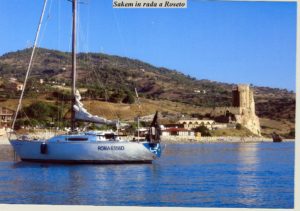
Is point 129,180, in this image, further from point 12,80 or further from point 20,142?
point 12,80

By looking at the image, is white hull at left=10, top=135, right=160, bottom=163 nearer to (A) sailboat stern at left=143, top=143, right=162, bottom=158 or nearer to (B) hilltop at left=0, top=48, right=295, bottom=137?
(A) sailboat stern at left=143, top=143, right=162, bottom=158

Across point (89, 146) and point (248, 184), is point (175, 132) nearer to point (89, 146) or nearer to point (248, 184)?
point (89, 146)

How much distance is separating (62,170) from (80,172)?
2.02ft

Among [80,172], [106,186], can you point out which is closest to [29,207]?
[106,186]

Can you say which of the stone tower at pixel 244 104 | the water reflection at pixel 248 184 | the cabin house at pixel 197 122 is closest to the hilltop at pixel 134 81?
the stone tower at pixel 244 104

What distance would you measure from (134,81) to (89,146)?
9.53 meters

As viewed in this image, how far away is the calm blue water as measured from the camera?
32.0 feet

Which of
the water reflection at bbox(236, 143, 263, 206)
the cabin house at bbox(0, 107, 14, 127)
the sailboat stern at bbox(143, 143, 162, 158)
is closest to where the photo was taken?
the water reflection at bbox(236, 143, 263, 206)

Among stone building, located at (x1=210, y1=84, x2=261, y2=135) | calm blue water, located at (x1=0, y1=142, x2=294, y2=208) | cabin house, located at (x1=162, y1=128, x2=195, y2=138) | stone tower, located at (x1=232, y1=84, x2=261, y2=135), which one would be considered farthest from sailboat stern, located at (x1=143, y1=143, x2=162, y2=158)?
cabin house, located at (x1=162, y1=128, x2=195, y2=138)

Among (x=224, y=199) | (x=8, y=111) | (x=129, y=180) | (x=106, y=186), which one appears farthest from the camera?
(x=8, y=111)

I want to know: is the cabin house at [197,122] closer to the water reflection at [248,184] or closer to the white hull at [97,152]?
the water reflection at [248,184]

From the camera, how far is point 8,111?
70.1 ft

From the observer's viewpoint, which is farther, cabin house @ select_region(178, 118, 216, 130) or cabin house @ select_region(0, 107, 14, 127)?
cabin house @ select_region(178, 118, 216, 130)

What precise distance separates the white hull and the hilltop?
167cm
